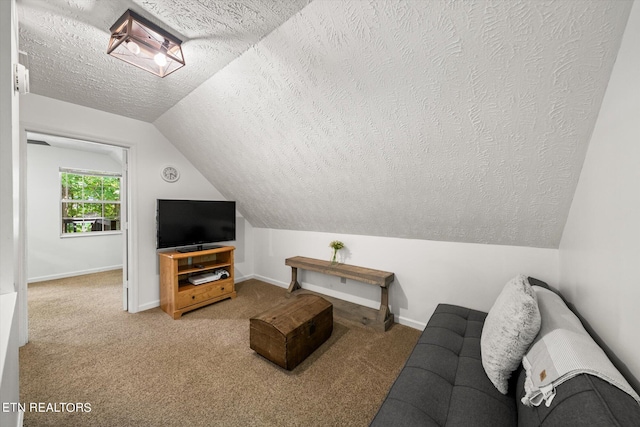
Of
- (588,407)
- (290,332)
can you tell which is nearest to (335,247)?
(290,332)

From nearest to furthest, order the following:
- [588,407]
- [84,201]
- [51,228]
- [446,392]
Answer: [588,407] < [446,392] < [51,228] < [84,201]

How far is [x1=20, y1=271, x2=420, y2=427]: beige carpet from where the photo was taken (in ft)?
5.15

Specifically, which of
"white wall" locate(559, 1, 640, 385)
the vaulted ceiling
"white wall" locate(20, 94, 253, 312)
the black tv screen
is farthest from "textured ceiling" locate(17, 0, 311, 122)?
"white wall" locate(559, 1, 640, 385)

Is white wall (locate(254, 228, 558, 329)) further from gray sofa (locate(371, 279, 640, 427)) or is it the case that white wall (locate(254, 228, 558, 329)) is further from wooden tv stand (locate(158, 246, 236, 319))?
wooden tv stand (locate(158, 246, 236, 319))

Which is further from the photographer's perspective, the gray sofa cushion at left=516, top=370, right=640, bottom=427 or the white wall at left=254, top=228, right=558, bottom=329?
the white wall at left=254, top=228, right=558, bottom=329

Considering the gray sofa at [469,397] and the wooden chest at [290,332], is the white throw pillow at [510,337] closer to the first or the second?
the gray sofa at [469,397]

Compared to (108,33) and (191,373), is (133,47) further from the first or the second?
(191,373)

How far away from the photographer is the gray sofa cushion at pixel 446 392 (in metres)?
1.06

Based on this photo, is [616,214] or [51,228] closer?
[616,214]

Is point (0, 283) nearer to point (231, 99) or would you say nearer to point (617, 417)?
point (231, 99)

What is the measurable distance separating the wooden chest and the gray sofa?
3.03ft

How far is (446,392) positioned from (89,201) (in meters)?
6.61

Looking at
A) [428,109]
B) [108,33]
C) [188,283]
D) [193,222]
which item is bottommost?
[188,283]

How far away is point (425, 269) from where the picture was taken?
266 centimetres
